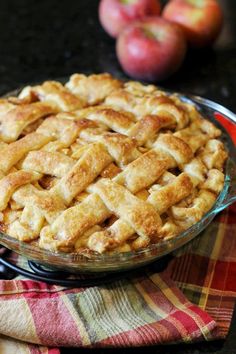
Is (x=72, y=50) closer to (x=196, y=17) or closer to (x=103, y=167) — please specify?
(x=196, y=17)

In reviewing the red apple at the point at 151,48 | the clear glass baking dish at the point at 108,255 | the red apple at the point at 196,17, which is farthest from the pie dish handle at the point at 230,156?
the red apple at the point at 196,17

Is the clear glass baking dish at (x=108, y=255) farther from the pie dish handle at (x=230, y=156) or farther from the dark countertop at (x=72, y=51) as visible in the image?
the dark countertop at (x=72, y=51)

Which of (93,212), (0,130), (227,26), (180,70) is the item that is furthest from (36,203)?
(227,26)

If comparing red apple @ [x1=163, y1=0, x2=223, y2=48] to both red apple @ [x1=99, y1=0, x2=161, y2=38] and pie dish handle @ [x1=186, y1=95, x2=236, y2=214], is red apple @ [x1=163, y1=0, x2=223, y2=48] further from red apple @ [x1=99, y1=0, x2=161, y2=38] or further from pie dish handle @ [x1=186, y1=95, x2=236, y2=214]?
pie dish handle @ [x1=186, y1=95, x2=236, y2=214]

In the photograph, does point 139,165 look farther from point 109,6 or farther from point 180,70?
point 109,6

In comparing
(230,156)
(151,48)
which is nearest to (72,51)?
(151,48)

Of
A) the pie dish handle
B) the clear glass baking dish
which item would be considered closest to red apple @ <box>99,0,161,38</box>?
the pie dish handle
